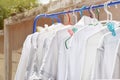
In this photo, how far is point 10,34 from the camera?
8.37ft

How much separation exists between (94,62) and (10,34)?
5.51ft

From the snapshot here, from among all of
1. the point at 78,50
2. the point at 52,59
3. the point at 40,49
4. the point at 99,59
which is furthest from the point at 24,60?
the point at 99,59

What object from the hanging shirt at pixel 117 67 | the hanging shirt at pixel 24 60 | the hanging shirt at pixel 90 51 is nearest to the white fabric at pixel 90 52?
the hanging shirt at pixel 90 51

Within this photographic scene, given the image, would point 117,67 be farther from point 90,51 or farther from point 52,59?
point 52,59

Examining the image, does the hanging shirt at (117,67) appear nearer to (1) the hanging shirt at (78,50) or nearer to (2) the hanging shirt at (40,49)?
(1) the hanging shirt at (78,50)

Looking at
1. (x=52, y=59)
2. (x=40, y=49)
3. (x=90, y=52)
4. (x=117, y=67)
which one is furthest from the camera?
(x=40, y=49)

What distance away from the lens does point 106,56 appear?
966 millimetres

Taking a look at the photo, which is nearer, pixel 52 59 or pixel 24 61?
pixel 52 59

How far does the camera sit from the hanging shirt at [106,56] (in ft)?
3.11

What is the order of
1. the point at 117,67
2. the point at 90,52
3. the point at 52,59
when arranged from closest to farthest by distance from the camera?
1. the point at 117,67
2. the point at 90,52
3. the point at 52,59

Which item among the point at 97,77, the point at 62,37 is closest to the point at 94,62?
the point at 97,77

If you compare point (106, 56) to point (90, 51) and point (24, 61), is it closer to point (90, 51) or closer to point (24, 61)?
point (90, 51)

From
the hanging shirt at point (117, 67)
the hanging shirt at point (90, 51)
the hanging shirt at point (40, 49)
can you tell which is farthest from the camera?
the hanging shirt at point (40, 49)

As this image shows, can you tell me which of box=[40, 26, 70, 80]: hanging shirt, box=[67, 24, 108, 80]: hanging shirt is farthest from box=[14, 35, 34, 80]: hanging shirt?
box=[67, 24, 108, 80]: hanging shirt
